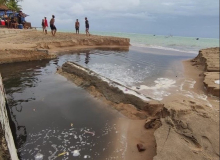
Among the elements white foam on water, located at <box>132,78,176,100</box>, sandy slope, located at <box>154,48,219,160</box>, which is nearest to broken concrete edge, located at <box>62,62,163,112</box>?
sandy slope, located at <box>154,48,219,160</box>

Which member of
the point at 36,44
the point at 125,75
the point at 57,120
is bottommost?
the point at 57,120

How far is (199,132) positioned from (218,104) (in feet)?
9.69

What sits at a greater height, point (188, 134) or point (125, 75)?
point (188, 134)

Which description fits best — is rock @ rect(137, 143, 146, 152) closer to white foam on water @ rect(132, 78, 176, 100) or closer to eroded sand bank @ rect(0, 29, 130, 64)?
white foam on water @ rect(132, 78, 176, 100)

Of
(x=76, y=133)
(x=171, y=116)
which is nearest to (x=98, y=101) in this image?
(x=76, y=133)

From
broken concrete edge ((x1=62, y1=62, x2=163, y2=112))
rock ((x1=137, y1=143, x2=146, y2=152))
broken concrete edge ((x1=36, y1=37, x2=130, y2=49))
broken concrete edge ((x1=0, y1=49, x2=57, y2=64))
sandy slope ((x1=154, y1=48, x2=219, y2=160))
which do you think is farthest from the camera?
broken concrete edge ((x1=36, y1=37, x2=130, y2=49))

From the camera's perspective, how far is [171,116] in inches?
152

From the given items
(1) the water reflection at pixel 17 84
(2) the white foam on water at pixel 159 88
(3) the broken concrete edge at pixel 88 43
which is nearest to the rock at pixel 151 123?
(2) the white foam on water at pixel 159 88

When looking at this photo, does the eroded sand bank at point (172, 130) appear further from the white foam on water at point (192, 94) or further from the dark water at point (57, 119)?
the dark water at point (57, 119)

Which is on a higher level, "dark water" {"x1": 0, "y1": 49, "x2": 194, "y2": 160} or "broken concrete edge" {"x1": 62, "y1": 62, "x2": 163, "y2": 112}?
"broken concrete edge" {"x1": 62, "y1": 62, "x2": 163, "y2": 112}

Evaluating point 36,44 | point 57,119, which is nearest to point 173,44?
point 36,44

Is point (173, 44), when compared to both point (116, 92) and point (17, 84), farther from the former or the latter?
point (17, 84)

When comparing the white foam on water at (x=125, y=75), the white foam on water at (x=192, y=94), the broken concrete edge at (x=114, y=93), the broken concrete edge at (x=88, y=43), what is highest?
the broken concrete edge at (x=88, y=43)

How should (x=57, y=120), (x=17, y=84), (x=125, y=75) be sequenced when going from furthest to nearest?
1. (x=125, y=75)
2. (x=17, y=84)
3. (x=57, y=120)
